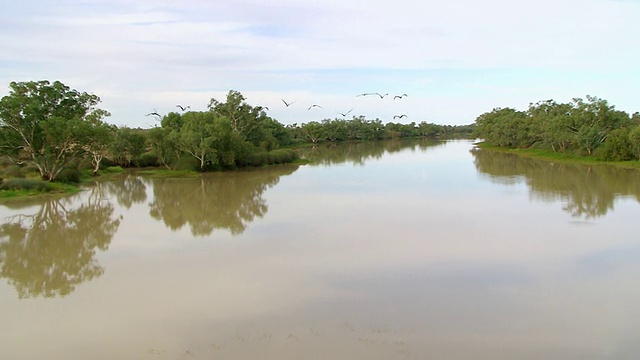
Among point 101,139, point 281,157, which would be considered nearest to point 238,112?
point 281,157

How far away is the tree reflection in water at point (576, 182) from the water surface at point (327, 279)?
0.28 metres

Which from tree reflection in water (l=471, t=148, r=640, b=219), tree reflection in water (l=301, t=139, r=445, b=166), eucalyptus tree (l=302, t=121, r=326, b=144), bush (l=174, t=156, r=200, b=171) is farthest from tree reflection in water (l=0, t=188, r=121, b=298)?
eucalyptus tree (l=302, t=121, r=326, b=144)

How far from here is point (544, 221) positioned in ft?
56.9

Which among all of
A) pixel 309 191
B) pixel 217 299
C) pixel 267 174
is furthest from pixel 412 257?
pixel 267 174

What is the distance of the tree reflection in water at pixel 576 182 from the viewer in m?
21.0

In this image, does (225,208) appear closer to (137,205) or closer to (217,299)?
(137,205)

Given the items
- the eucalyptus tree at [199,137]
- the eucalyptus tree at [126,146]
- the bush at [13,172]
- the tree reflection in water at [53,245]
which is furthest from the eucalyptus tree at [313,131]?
the tree reflection in water at [53,245]

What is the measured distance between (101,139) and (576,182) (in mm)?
28569

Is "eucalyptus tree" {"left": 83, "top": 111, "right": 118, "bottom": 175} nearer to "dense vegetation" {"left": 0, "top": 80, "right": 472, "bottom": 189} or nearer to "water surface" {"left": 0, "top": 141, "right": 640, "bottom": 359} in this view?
"dense vegetation" {"left": 0, "top": 80, "right": 472, "bottom": 189}

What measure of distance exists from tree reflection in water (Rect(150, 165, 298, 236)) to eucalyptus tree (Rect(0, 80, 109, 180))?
18.6ft

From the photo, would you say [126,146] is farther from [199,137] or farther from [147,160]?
[199,137]

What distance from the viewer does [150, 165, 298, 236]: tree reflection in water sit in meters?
19.0

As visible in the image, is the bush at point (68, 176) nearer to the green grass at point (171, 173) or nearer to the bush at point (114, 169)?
the green grass at point (171, 173)

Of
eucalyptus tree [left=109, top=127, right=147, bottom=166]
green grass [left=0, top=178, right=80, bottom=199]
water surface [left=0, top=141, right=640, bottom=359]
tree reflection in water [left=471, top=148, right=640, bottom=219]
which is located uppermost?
eucalyptus tree [left=109, top=127, right=147, bottom=166]
